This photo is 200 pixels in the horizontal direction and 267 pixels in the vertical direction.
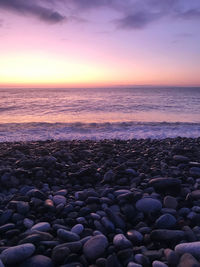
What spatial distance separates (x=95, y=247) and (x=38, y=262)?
1.78ft

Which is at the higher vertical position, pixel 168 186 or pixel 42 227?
pixel 168 186

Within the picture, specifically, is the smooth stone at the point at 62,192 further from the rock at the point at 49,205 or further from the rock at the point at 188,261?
the rock at the point at 188,261

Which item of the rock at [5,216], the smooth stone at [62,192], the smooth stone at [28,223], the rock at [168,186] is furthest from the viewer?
the smooth stone at [62,192]

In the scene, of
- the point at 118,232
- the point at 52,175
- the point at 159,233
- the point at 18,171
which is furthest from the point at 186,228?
the point at 18,171

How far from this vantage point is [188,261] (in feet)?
6.21

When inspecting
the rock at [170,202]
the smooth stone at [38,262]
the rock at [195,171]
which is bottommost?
the smooth stone at [38,262]

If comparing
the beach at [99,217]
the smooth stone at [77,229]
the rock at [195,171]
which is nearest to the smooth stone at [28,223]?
the beach at [99,217]

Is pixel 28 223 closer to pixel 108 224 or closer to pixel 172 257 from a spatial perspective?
pixel 108 224

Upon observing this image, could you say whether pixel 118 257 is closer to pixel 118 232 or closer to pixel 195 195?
pixel 118 232

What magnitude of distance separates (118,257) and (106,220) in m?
0.63

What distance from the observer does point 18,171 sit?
14.4ft

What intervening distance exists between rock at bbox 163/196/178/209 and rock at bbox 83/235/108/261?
123 cm

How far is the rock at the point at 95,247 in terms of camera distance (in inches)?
82.9

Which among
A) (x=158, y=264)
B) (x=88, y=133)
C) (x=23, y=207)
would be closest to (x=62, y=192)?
(x=23, y=207)
